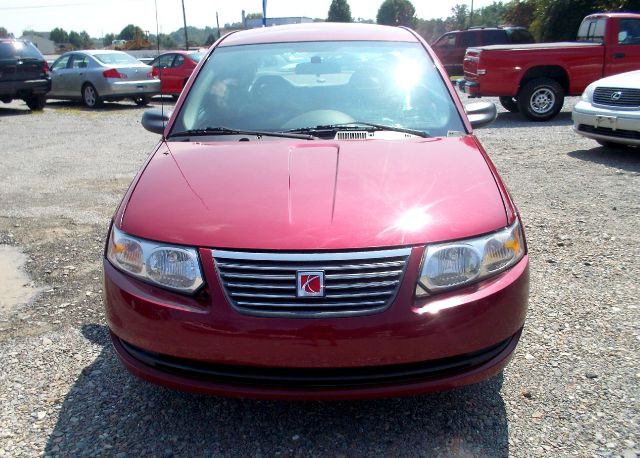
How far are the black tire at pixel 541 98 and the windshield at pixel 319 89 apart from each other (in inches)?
338

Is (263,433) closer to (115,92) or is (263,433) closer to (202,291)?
(202,291)

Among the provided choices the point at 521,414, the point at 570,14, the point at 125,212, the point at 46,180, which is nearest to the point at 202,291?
the point at 125,212

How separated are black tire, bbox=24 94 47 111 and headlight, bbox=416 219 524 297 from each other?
15.9 meters

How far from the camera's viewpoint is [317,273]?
7.30 feet

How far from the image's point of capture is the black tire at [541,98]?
11.7 meters

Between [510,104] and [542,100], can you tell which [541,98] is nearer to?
[542,100]

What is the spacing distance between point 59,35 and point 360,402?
115 metres

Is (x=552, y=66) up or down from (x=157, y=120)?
down

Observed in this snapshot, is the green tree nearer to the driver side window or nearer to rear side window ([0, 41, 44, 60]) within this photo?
the driver side window

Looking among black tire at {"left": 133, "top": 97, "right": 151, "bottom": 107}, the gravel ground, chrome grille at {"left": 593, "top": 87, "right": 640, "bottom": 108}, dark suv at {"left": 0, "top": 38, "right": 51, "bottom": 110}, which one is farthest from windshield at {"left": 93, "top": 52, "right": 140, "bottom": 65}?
chrome grille at {"left": 593, "top": 87, "right": 640, "bottom": 108}

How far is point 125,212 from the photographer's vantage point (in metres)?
2.64

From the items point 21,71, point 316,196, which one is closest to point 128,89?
point 21,71

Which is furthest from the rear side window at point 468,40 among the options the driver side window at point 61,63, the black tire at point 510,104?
the driver side window at point 61,63

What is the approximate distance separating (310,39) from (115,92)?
1329 centimetres
